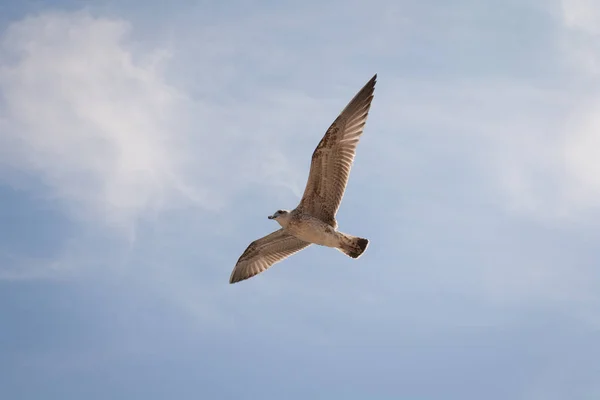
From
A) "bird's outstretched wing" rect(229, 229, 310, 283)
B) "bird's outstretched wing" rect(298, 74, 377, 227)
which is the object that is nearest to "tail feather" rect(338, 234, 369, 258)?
"bird's outstretched wing" rect(298, 74, 377, 227)

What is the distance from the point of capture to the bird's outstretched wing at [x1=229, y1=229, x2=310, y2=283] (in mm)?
20344

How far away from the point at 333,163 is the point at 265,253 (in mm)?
3849

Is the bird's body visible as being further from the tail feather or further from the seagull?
the tail feather

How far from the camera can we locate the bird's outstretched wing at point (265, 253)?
2034 centimetres

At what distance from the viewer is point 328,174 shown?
18.3 meters

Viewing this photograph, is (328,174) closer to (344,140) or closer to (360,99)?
(344,140)

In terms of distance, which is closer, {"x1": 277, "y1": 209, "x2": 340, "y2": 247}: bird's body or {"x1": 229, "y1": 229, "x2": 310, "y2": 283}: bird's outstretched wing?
{"x1": 277, "y1": 209, "x2": 340, "y2": 247}: bird's body

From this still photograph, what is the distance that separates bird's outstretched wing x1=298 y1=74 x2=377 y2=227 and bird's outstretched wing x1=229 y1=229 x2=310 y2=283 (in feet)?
6.42

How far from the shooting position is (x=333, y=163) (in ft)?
59.9

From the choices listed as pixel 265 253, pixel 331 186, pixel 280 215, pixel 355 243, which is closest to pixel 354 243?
pixel 355 243

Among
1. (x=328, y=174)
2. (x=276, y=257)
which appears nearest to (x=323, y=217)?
(x=328, y=174)

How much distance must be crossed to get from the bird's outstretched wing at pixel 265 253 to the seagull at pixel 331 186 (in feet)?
4.66

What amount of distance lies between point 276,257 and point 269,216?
2.02m

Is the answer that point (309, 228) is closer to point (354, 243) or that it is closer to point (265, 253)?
point (354, 243)
